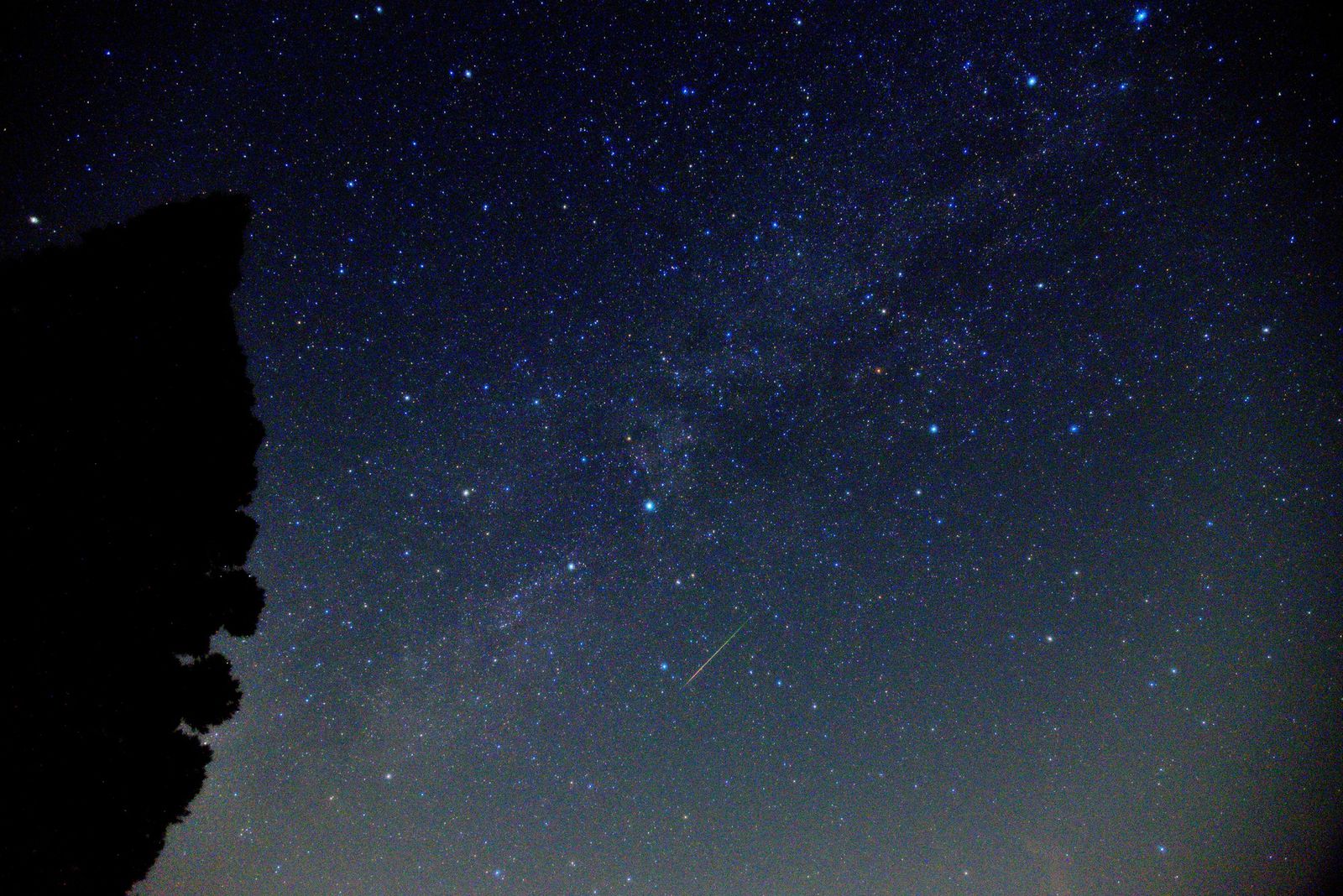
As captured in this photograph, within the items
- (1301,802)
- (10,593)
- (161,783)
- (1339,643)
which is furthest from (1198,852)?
(10,593)

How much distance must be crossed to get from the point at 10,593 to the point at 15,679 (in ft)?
1.61

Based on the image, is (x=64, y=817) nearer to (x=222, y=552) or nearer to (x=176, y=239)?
(x=222, y=552)

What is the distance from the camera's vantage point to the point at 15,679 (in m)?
2.93

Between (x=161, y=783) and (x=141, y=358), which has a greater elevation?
(x=141, y=358)

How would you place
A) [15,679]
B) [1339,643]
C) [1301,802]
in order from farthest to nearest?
[1301,802], [1339,643], [15,679]

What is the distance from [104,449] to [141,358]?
0.66 m

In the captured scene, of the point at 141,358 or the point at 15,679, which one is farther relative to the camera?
the point at 141,358

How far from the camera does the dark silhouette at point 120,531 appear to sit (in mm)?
3029

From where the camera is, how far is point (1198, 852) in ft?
55.6

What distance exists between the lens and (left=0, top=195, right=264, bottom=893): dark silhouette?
3029mm

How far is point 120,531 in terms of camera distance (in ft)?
11.3

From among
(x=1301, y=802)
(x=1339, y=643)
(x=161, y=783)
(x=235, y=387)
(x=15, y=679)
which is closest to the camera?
(x=15, y=679)

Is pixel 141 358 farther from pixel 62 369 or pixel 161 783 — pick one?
pixel 161 783

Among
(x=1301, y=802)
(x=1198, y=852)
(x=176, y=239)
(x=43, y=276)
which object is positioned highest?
(x=1301, y=802)
